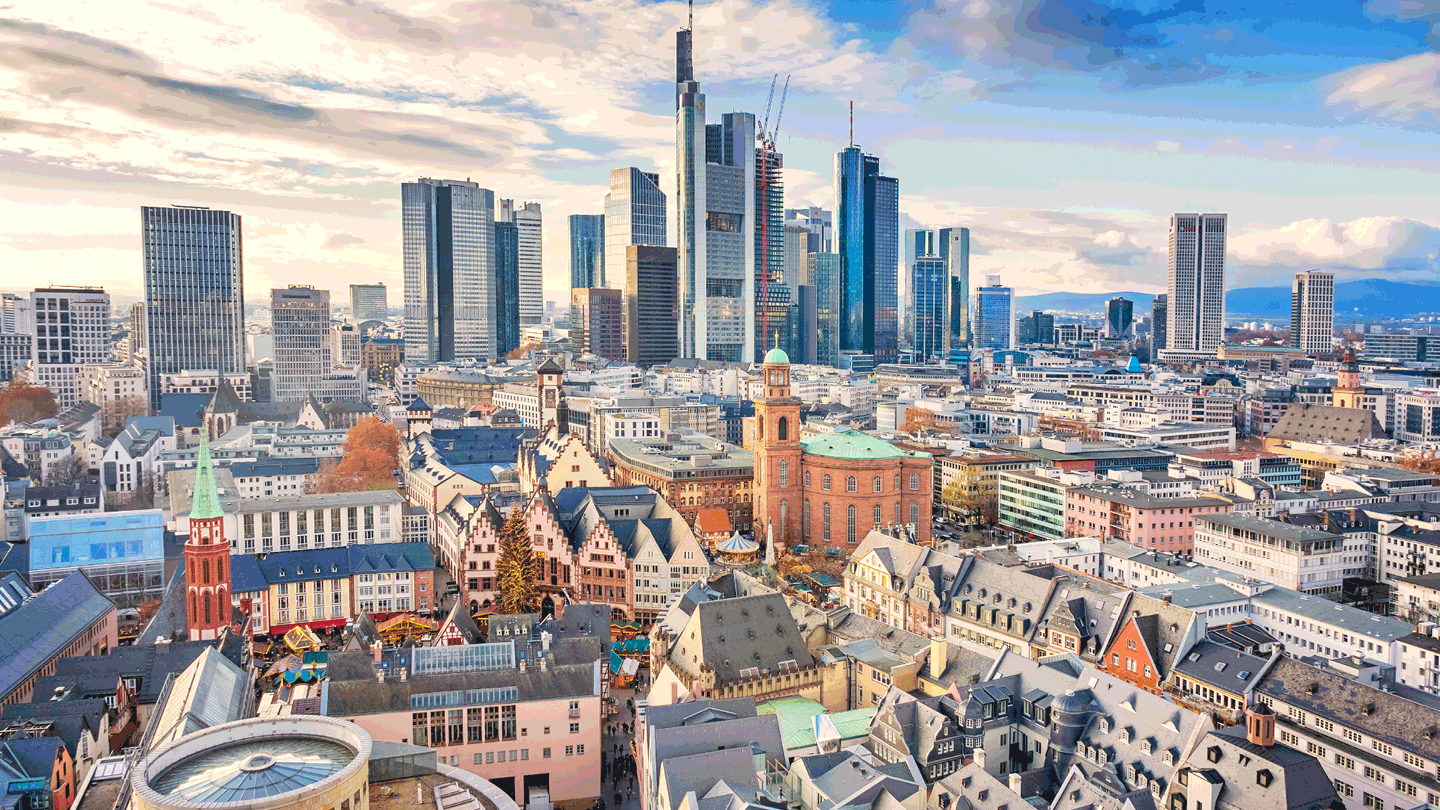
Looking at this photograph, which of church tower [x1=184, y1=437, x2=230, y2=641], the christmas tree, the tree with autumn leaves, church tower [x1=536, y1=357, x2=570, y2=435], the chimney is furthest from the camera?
the tree with autumn leaves

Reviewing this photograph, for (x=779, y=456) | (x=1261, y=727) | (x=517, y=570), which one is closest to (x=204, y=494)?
(x=517, y=570)

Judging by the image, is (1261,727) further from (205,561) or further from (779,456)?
(779,456)

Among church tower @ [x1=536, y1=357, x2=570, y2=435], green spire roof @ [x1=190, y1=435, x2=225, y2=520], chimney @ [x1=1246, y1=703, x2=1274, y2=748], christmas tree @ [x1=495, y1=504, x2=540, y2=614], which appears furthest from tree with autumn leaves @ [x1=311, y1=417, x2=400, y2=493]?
chimney @ [x1=1246, y1=703, x2=1274, y2=748]

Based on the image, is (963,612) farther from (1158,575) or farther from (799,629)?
(1158,575)

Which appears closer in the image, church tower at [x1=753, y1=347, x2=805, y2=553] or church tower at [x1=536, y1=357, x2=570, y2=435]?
church tower at [x1=753, y1=347, x2=805, y2=553]

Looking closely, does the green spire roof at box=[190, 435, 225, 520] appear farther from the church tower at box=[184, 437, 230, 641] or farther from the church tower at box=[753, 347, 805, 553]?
the church tower at box=[753, 347, 805, 553]
